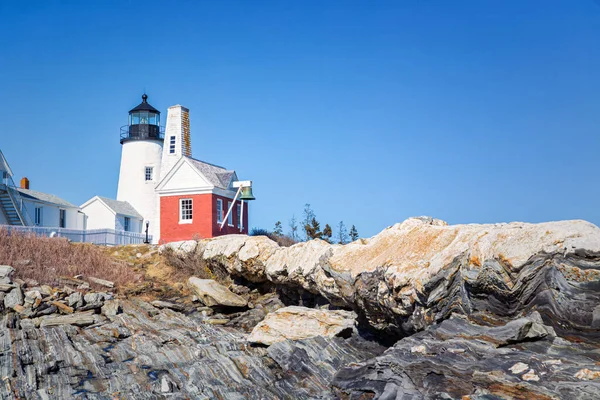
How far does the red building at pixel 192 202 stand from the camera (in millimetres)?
28641

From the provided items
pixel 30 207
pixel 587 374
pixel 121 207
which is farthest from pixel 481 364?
pixel 30 207

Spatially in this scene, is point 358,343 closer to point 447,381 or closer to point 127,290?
point 447,381

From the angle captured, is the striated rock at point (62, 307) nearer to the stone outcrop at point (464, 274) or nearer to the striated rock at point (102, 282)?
the striated rock at point (102, 282)

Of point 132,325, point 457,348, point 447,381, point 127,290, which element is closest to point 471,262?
point 457,348

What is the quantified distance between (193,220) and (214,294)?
12478 mm

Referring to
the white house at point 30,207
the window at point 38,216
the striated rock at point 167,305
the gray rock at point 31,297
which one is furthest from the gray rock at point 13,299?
the window at point 38,216

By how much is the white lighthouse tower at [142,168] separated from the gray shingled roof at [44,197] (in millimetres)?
3480

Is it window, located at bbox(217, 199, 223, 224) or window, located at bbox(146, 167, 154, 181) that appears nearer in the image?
window, located at bbox(217, 199, 223, 224)

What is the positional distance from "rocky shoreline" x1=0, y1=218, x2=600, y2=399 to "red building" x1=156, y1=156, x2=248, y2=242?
10.5 meters

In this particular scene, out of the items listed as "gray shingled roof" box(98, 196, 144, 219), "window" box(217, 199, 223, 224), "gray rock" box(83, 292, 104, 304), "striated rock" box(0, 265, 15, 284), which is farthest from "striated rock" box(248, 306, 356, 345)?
"gray shingled roof" box(98, 196, 144, 219)

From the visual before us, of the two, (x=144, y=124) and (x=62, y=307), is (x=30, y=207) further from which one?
(x=62, y=307)

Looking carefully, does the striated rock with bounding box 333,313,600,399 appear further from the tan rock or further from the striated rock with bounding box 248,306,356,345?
the striated rock with bounding box 248,306,356,345

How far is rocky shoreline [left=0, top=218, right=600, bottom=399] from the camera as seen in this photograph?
7129 millimetres

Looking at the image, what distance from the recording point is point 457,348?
25.4 ft
